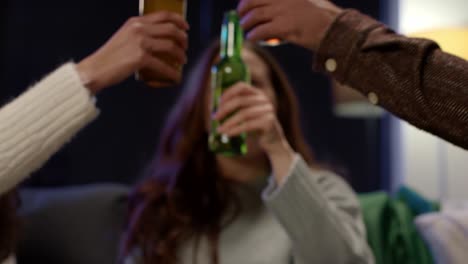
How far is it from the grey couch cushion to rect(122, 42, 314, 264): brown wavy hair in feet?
0.52

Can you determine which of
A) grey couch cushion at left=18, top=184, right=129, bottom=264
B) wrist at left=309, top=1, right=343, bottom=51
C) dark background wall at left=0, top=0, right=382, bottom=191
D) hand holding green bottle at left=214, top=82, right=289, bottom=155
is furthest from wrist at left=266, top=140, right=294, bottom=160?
dark background wall at left=0, top=0, right=382, bottom=191

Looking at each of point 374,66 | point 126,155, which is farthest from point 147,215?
point 126,155

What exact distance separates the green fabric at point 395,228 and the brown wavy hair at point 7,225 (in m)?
0.86

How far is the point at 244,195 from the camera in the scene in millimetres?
1274

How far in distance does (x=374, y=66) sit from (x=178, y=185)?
85cm

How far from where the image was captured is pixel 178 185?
128 cm

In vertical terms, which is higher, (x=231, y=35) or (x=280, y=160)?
(x=231, y=35)

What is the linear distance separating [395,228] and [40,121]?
0.97 metres

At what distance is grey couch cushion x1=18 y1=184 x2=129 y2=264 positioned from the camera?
53.8 inches

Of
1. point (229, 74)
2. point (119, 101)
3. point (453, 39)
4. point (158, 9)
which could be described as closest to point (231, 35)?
point (229, 74)

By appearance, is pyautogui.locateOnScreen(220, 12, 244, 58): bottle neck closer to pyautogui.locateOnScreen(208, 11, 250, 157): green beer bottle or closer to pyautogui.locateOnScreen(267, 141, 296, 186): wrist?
pyautogui.locateOnScreen(208, 11, 250, 157): green beer bottle

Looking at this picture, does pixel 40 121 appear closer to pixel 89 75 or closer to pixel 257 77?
pixel 89 75

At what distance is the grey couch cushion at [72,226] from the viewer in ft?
4.48

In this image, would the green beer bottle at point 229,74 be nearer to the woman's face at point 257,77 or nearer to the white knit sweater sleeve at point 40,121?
the woman's face at point 257,77
